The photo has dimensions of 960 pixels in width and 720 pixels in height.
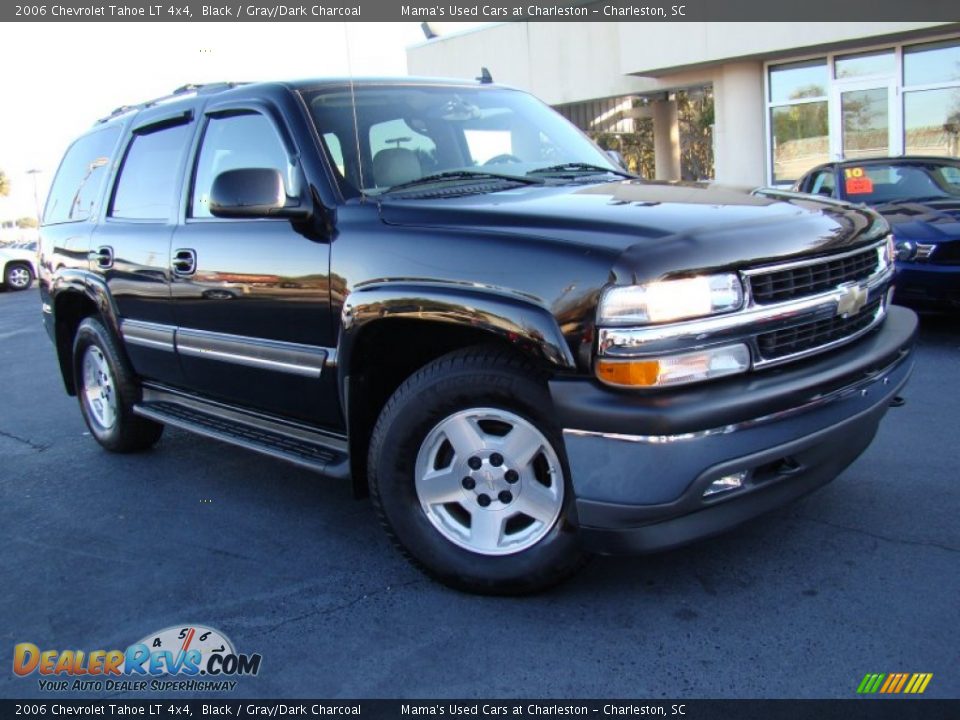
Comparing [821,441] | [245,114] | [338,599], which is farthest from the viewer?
[245,114]

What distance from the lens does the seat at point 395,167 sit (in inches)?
144

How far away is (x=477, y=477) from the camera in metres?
3.10

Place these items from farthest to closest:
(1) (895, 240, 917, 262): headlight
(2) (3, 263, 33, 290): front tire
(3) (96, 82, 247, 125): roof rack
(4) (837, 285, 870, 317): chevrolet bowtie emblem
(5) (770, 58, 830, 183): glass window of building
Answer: (2) (3, 263, 33, 290): front tire → (5) (770, 58, 830, 183): glass window of building → (1) (895, 240, 917, 262): headlight → (3) (96, 82, 247, 125): roof rack → (4) (837, 285, 870, 317): chevrolet bowtie emblem

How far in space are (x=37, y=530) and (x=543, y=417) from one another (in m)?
2.74

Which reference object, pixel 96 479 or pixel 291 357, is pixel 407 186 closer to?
pixel 291 357

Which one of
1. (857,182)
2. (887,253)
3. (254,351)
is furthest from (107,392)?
(857,182)

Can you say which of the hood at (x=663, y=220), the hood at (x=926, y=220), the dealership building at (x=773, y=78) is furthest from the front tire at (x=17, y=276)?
the hood at (x=663, y=220)

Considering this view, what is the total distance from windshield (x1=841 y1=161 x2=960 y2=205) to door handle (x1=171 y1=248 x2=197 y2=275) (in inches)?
247

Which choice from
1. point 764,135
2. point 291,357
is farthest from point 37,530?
point 764,135

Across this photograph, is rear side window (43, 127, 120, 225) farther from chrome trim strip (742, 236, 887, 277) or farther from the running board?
chrome trim strip (742, 236, 887, 277)

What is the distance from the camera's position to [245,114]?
13.1 ft

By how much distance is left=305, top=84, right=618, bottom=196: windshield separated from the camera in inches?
145

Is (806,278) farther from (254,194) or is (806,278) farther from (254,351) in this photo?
(254,351)

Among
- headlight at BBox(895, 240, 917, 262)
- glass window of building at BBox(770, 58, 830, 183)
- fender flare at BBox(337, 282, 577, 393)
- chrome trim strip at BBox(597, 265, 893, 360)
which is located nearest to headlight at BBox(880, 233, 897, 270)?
chrome trim strip at BBox(597, 265, 893, 360)
